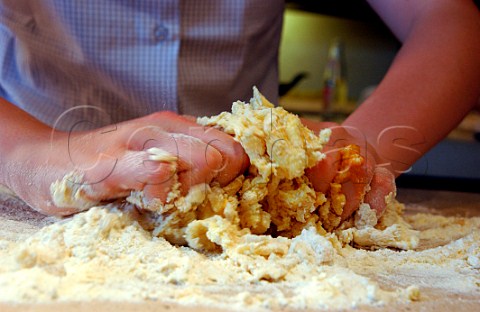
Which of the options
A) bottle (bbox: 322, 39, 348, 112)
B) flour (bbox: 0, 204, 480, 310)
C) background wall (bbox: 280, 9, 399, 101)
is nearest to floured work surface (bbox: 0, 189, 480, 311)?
flour (bbox: 0, 204, 480, 310)

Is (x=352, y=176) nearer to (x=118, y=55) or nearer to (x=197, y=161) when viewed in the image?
(x=197, y=161)

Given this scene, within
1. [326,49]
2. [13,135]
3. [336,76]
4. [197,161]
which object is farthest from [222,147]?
[326,49]

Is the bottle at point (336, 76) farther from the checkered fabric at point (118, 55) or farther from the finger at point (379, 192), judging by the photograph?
the finger at point (379, 192)

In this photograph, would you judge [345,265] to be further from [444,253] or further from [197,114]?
[197,114]

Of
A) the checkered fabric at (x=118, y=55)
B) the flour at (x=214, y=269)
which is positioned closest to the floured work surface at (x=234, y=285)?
the flour at (x=214, y=269)

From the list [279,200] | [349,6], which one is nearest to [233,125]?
[279,200]
